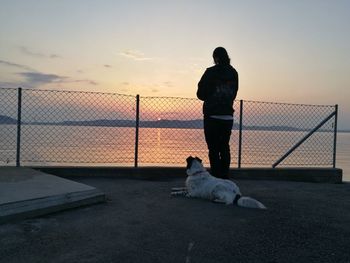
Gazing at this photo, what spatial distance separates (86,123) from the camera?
9734mm

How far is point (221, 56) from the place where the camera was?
6.47 meters

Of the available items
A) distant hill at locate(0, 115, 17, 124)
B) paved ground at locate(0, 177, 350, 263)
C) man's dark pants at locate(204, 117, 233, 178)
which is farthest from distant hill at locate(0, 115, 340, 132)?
paved ground at locate(0, 177, 350, 263)

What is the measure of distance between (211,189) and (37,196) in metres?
2.27

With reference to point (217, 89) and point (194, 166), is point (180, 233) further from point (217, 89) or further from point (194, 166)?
point (217, 89)

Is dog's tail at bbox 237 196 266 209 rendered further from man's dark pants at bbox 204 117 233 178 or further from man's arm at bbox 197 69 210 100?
man's arm at bbox 197 69 210 100

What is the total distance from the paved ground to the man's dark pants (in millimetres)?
931

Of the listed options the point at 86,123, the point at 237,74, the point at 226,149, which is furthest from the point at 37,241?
the point at 86,123

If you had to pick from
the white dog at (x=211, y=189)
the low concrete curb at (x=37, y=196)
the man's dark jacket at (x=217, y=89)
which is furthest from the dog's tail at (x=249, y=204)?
the low concrete curb at (x=37, y=196)

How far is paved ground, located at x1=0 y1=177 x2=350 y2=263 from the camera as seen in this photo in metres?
3.57

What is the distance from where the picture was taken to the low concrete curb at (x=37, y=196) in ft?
14.8

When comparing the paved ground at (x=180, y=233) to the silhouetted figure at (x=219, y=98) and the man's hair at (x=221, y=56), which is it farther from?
the man's hair at (x=221, y=56)

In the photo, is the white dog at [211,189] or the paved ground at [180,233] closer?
the paved ground at [180,233]

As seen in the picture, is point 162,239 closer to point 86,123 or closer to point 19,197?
point 19,197

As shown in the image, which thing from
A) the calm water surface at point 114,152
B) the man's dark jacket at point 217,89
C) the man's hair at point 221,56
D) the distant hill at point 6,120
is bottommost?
the calm water surface at point 114,152
